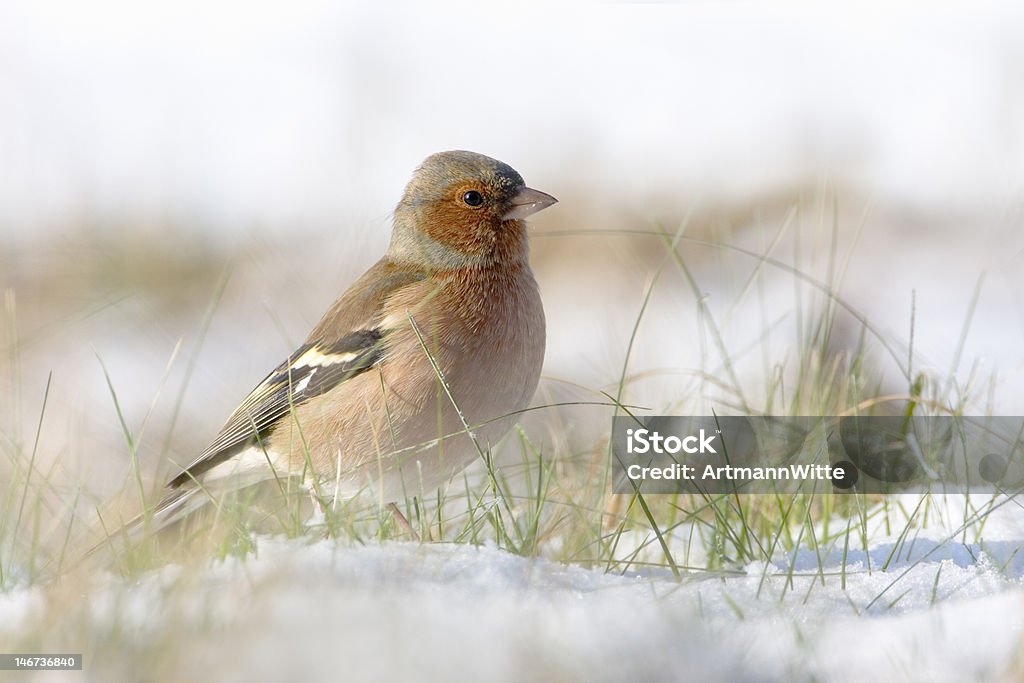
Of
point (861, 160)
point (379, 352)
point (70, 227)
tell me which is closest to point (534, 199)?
point (379, 352)

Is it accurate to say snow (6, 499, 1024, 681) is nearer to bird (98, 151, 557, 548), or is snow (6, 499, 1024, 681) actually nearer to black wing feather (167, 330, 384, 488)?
bird (98, 151, 557, 548)

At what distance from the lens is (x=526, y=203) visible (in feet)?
12.8

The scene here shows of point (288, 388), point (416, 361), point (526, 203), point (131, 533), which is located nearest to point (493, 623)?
point (131, 533)

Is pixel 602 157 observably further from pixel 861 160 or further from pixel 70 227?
pixel 70 227

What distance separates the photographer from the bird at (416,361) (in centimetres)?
346

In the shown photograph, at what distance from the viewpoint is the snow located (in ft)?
6.26

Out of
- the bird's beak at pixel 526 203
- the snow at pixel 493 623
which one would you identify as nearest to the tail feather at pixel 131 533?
the snow at pixel 493 623

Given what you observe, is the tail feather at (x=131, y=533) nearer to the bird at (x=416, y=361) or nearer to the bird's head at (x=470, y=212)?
the bird at (x=416, y=361)

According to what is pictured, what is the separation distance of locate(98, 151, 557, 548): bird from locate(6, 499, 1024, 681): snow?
920 millimetres

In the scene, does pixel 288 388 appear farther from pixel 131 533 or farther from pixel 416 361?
pixel 131 533

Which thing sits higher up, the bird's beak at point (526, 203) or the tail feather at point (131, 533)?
the bird's beak at point (526, 203)

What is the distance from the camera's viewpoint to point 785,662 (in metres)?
2.08

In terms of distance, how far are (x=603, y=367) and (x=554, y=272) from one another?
352 centimetres

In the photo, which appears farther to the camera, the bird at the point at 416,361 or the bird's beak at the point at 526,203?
the bird's beak at the point at 526,203
